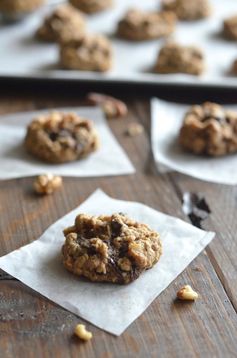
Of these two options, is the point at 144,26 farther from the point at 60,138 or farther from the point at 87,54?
the point at 60,138

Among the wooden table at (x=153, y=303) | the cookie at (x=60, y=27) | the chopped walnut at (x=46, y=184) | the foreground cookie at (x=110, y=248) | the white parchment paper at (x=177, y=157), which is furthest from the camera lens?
the cookie at (x=60, y=27)

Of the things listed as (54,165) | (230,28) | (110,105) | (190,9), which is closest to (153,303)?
(54,165)

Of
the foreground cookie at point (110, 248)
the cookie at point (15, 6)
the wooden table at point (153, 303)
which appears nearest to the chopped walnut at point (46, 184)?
the wooden table at point (153, 303)

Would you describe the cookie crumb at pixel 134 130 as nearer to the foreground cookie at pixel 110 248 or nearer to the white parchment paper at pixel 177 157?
the white parchment paper at pixel 177 157

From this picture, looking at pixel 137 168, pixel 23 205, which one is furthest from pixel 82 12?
pixel 23 205

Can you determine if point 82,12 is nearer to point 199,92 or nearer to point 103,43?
point 103,43
